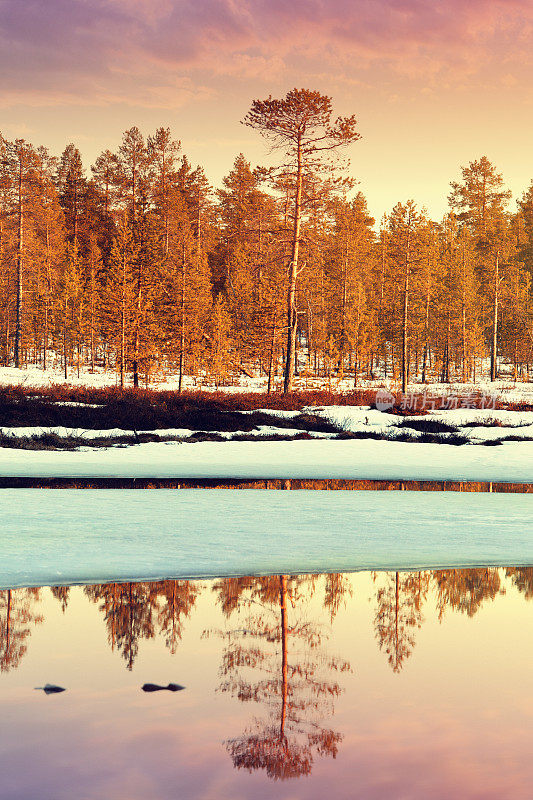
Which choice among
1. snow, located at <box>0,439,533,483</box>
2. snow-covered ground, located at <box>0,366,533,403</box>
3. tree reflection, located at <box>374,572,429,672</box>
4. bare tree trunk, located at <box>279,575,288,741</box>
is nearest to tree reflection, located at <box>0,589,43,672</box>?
bare tree trunk, located at <box>279,575,288,741</box>

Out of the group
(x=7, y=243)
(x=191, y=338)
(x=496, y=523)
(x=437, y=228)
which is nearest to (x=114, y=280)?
(x=191, y=338)

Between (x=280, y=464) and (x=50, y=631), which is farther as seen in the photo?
(x=280, y=464)

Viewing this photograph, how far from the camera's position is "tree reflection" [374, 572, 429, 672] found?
5695 mm

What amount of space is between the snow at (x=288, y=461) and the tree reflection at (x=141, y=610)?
33.9 ft

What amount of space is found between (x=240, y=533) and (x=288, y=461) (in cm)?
1059

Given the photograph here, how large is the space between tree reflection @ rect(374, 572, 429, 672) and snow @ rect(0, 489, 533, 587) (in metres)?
0.56

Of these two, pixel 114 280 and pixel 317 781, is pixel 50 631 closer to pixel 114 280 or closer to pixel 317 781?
pixel 317 781

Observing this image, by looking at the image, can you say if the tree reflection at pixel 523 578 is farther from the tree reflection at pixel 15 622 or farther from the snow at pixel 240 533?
the tree reflection at pixel 15 622

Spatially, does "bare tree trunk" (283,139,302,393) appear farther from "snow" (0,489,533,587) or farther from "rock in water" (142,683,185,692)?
"rock in water" (142,683,185,692)

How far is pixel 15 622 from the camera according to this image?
622 centimetres

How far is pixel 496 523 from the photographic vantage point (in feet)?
38.2

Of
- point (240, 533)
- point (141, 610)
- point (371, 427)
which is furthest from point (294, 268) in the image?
point (141, 610)

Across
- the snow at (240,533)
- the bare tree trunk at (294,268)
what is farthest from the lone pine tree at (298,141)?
the snow at (240,533)

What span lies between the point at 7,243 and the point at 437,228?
40935 mm
